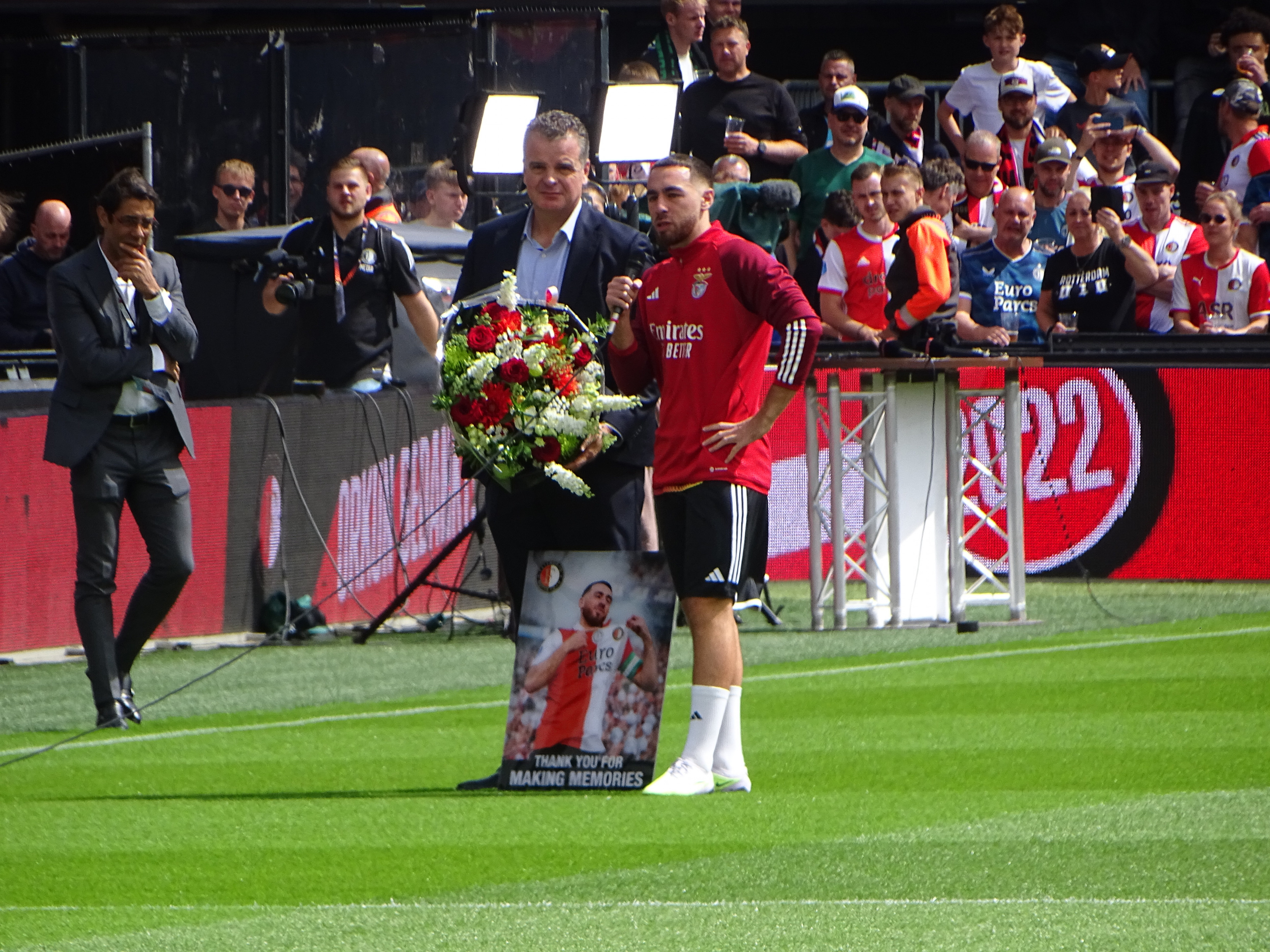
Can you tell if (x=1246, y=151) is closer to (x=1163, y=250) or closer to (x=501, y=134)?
(x=1163, y=250)

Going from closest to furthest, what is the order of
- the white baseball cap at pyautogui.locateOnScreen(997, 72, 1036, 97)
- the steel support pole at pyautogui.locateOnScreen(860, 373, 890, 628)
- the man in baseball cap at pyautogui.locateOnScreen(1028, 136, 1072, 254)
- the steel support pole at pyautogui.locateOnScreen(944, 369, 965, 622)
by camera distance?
the steel support pole at pyautogui.locateOnScreen(944, 369, 965, 622) < the steel support pole at pyautogui.locateOnScreen(860, 373, 890, 628) < the man in baseball cap at pyautogui.locateOnScreen(1028, 136, 1072, 254) < the white baseball cap at pyautogui.locateOnScreen(997, 72, 1036, 97)

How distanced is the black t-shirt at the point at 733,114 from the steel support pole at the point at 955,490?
4631 millimetres

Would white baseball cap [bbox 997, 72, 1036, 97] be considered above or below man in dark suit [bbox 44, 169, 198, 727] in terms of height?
above

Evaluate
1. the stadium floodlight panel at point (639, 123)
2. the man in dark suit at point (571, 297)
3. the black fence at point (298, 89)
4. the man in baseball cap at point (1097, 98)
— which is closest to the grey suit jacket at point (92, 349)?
the man in dark suit at point (571, 297)

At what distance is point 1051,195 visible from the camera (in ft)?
52.0

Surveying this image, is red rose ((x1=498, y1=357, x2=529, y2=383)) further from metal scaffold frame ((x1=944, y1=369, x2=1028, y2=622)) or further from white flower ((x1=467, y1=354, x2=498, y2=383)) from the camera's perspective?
metal scaffold frame ((x1=944, y1=369, x2=1028, y2=622))

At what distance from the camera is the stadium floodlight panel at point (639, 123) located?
1408 centimetres

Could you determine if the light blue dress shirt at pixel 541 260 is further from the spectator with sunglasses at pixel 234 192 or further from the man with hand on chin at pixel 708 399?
the spectator with sunglasses at pixel 234 192

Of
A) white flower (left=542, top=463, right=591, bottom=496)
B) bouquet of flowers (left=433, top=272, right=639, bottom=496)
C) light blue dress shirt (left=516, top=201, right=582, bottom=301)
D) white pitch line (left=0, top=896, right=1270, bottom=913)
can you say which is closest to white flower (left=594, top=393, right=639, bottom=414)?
bouquet of flowers (left=433, top=272, right=639, bottom=496)

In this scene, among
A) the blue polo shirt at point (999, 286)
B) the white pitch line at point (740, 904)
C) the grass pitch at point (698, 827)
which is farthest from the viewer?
the blue polo shirt at point (999, 286)

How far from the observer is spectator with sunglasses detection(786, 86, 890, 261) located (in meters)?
15.9

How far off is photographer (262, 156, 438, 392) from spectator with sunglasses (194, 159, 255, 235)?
2597 mm

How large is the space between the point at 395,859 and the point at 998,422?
942cm

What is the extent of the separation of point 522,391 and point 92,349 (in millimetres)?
2782
